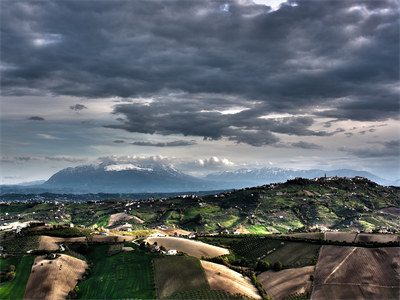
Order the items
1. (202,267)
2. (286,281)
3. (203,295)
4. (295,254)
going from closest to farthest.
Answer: (203,295), (286,281), (202,267), (295,254)

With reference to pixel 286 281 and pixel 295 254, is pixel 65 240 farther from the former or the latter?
pixel 295 254

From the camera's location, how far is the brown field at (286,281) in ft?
A: 379

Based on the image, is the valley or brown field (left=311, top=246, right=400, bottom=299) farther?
the valley

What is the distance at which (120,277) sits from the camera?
127 meters

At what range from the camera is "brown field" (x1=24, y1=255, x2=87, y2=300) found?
4577 inches

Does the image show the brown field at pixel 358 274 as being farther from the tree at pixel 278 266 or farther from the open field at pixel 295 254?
the tree at pixel 278 266

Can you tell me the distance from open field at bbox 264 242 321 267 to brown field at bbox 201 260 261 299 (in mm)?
25363

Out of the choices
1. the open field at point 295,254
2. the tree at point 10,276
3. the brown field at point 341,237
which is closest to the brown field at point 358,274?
the open field at point 295,254

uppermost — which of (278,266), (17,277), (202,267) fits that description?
(202,267)

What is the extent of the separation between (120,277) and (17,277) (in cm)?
4040

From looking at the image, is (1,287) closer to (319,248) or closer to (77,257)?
(77,257)

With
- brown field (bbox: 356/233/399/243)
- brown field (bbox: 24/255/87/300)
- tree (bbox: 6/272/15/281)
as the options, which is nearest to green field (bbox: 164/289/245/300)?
brown field (bbox: 24/255/87/300)

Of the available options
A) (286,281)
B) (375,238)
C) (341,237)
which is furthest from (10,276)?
(375,238)

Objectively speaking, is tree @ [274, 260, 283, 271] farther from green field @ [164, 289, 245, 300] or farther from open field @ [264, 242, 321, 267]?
green field @ [164, 289, 245, 300]
